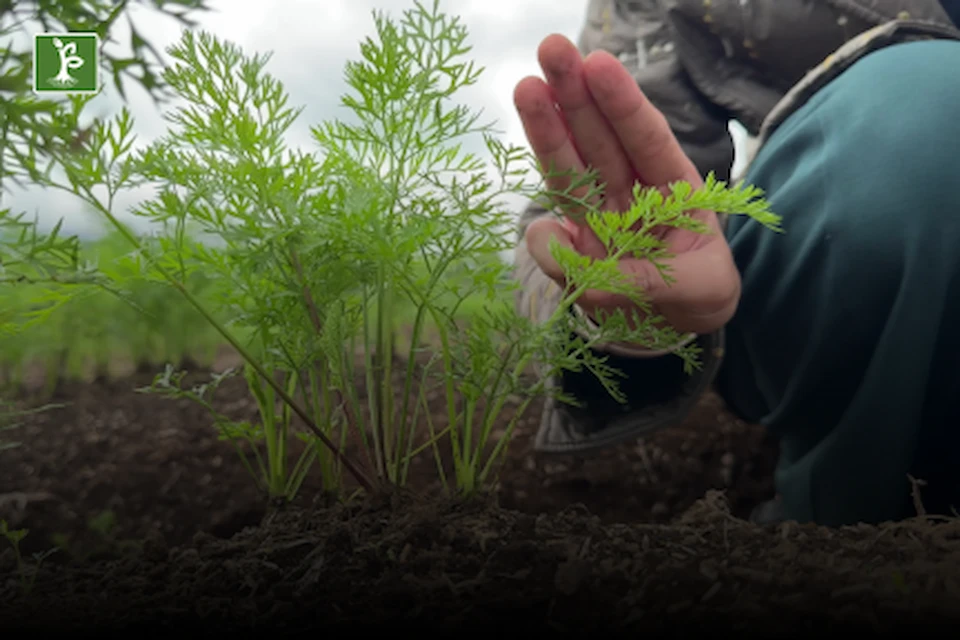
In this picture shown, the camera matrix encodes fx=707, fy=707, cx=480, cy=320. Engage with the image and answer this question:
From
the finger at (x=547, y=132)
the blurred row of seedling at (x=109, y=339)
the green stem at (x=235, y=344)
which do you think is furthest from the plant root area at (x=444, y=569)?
the finger at (x=547, y=132)

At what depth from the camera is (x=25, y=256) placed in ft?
2.02

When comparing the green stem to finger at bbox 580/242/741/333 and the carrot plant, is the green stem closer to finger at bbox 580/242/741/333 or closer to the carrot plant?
the carrot plant

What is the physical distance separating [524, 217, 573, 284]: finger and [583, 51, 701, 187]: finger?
0.12 m

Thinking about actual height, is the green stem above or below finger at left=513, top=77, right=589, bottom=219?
below

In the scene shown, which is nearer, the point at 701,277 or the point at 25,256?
the point at 25,256

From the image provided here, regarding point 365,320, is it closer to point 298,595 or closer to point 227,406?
point 298,595

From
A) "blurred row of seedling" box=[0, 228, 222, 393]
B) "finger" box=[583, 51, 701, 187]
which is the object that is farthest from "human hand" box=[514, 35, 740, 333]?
"blurred row of seedling" box=[0, 228, 222, 393]

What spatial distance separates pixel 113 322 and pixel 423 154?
72 centimetres

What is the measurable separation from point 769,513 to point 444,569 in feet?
2.48

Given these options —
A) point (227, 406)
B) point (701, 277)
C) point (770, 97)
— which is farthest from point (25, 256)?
point (770, 97)

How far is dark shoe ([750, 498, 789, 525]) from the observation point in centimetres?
110

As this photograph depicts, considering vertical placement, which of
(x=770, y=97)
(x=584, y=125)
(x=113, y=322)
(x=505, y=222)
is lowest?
(x=113, y=322)

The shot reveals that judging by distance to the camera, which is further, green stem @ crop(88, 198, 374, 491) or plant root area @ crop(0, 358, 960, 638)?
green stem @ crop(88, 198, 374, 491)

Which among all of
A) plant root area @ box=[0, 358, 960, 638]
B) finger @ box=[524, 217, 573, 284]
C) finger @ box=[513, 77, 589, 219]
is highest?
finger @ box=[513, 77, 589, 219]
